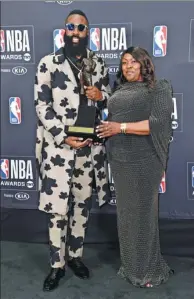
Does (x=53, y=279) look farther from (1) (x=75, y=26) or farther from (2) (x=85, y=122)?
(1) (x=75, y=26)

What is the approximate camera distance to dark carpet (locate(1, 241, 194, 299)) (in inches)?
74.2

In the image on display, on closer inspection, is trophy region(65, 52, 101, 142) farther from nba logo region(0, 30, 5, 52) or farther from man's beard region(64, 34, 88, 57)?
nba logo region(0, 30, 5, 52)

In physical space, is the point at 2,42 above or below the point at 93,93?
above

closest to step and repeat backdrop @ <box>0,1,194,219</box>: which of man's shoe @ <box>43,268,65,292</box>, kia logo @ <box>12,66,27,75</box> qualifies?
kia logo @ <box>12,66,27,75</box>

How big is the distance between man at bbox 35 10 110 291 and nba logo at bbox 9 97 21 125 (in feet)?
1.53

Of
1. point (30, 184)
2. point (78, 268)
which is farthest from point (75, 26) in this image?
point (78, 268)

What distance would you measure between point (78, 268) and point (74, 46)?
105 cm

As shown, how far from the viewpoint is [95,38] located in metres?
2.15

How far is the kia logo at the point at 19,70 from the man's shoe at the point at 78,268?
1008 millimetres

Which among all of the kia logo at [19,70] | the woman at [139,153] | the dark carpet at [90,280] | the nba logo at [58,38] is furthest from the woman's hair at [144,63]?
the dark carpet at [90,280]

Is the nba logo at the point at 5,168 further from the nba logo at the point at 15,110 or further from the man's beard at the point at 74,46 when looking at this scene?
the man's beard at the point at 74,46

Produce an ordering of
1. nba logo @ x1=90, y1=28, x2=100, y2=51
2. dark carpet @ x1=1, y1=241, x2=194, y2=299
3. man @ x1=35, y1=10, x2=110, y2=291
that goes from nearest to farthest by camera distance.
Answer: man @ x1=35, y1=10, x2=110, y2=291
dark carpet @ x1=1, y1=241, x2=194, y2=299
nba logo @ x1=90, y1=28, x2=100, y2=51

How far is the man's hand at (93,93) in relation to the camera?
5.81ft

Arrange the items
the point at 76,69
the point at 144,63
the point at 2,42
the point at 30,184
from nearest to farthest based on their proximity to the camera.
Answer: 1. the point at 144,63
2. the point at 76,69
3. the point at 2,42
4. the point at 30,184
